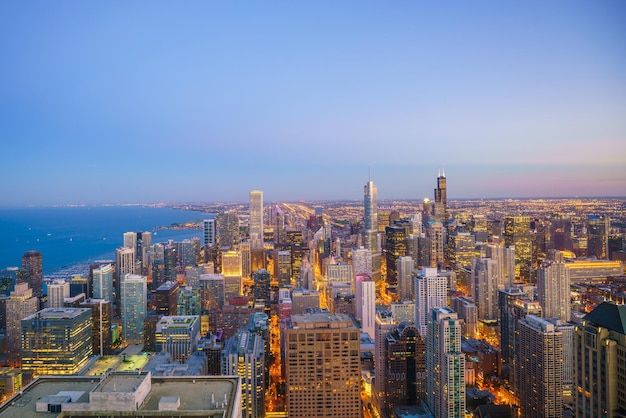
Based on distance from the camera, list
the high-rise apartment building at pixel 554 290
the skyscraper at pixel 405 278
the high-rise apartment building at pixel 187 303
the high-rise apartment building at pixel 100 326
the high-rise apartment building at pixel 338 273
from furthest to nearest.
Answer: the high-rise apartment building at pixel 338 273 < the skyscraper at pixel 405 278 < the high-rise apartment building at pixel 187 303 < the high-rise apartment building at pixel 100 326 < the high-rise apartment building at pixel 554 290

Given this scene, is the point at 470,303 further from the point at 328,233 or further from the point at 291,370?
the point at 328,233

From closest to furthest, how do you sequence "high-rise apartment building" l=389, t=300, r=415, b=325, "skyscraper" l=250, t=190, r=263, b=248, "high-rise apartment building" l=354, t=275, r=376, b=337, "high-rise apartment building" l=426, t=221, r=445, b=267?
"high-rise apartment building" l=389, t=300, r=415, b=325 → "high-rise apartment building" l=354, t=275, r=376, b=337 → "high-rise apartment building" l=426, t=221, r=445, b=267 → "skyscraper" l=250, t=190, r=263, b=248

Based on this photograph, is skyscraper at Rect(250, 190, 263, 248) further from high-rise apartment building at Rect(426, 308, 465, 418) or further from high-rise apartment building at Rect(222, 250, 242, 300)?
high-rise apartment building at Rect(426, 308, 465, 418)

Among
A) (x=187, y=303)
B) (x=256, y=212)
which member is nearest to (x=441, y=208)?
(x=256, y=212)

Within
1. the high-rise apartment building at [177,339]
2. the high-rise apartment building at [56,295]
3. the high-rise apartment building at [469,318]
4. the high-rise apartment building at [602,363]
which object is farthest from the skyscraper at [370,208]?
the high-rise apartment building at [602,363]

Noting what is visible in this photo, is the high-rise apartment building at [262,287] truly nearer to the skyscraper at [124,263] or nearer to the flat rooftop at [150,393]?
the skyscraper at [124,263]

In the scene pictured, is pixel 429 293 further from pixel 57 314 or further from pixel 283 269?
pixel 57 314

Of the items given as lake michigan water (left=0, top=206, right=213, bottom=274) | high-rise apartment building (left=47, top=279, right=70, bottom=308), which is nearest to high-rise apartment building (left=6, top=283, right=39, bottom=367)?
high-rise apartment building (left=47, top=279, right=70, bottom=308)
